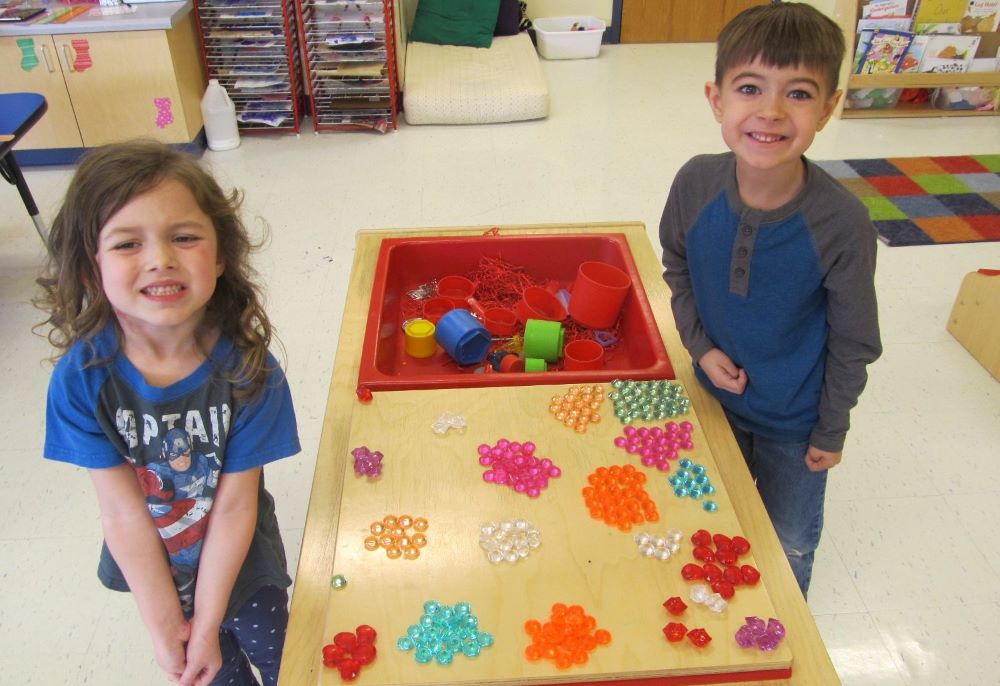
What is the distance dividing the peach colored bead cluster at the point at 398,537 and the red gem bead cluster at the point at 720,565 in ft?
1.09

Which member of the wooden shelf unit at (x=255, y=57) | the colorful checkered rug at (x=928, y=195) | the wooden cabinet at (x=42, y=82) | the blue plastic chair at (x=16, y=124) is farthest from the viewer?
the wooden shelf unit at (x=255, y=57)

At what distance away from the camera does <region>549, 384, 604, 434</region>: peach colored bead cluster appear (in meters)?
1.19

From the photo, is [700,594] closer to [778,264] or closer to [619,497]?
[619,497]

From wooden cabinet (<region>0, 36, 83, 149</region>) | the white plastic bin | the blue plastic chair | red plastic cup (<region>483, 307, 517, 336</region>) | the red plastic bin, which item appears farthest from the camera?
the white plastic bin

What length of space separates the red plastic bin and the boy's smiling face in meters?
0.42

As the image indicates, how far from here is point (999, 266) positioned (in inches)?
103

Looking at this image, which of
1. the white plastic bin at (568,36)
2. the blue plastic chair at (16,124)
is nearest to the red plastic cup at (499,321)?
the blue plastic chair at (16,124)

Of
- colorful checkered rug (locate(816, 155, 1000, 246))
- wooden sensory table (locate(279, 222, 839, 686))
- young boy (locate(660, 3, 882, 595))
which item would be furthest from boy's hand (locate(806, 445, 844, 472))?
colorful checkered rug (locate(816, 155, 1000, 246))

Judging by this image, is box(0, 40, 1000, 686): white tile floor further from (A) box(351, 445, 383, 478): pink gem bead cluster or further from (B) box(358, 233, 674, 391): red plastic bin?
(A) box(351, 445, 383, 478): pink gem bead cluster

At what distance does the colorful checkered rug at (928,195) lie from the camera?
2.84m

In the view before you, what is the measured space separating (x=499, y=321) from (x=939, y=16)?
325 centimetres

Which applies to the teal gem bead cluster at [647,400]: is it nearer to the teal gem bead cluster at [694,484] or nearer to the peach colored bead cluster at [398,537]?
the teal gem bead cluster at [694,484]

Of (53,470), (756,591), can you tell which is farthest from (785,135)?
(53,470)

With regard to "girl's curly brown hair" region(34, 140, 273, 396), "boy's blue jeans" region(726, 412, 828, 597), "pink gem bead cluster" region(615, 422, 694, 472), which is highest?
"girl's curly brown hair" region(34, 140, 273, 396)
